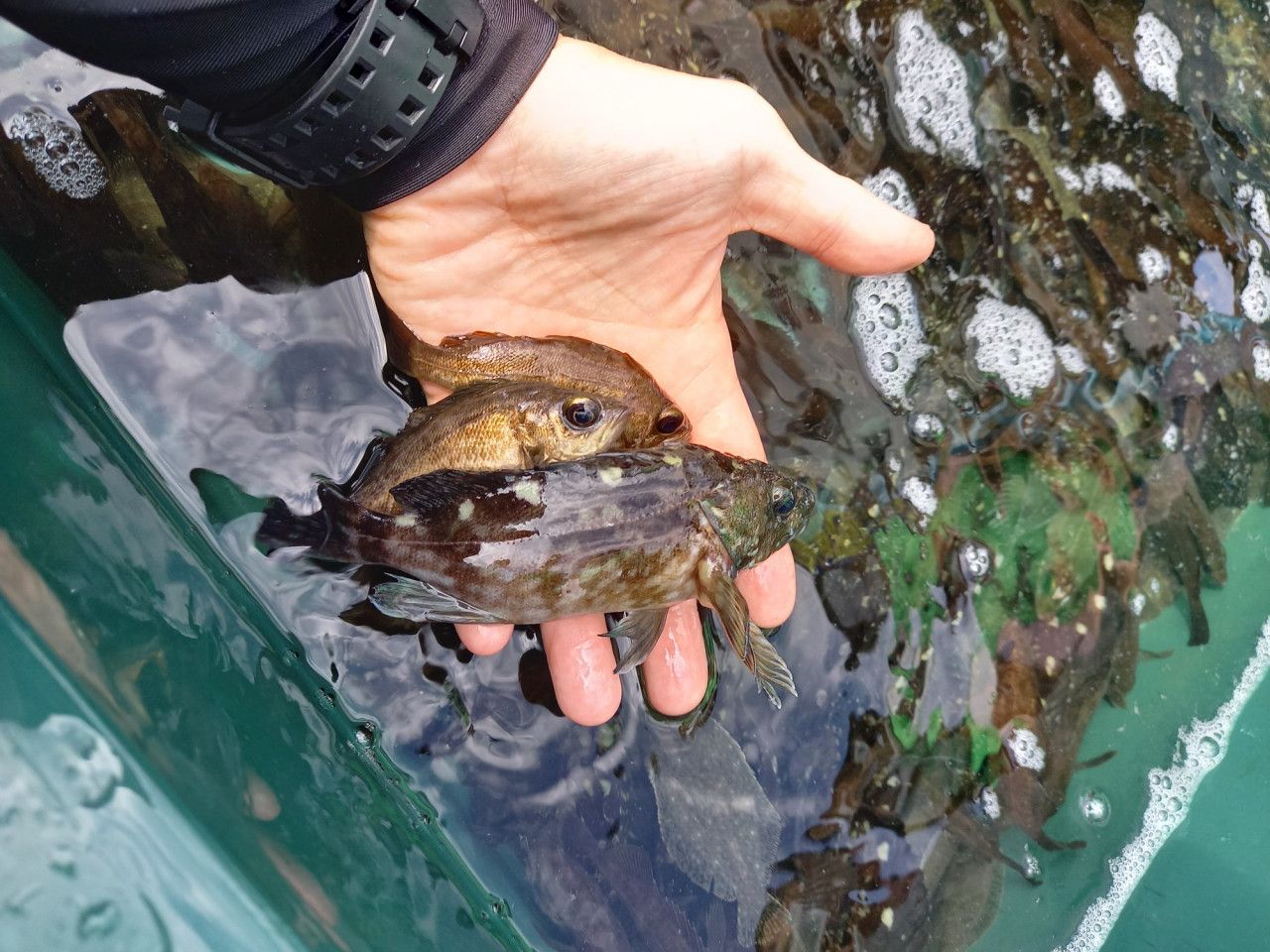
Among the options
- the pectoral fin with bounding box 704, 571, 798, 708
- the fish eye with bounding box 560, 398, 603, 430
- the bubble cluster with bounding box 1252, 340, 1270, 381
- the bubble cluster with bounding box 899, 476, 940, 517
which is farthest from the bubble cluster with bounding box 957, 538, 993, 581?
the fish eye with bounding box 560, 398, 603, 430

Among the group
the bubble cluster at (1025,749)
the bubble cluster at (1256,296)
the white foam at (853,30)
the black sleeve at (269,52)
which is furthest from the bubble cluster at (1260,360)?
the black sleeve at (269,52)

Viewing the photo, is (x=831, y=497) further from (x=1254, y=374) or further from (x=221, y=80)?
(x=221, y=80)

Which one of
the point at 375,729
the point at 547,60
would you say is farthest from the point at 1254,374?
the point at 375,729

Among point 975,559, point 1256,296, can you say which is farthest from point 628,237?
point 1256,296

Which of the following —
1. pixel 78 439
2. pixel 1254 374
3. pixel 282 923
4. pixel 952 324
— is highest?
pixel 78 439

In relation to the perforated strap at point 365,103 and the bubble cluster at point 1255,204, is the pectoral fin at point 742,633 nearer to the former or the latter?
the perforated strap at point 365,103

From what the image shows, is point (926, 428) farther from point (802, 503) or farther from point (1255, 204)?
point (1255, 204)

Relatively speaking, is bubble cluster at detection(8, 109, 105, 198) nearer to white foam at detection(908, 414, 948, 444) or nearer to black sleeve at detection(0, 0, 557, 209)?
black sleeve at detection(0, 0, 557, 209)
